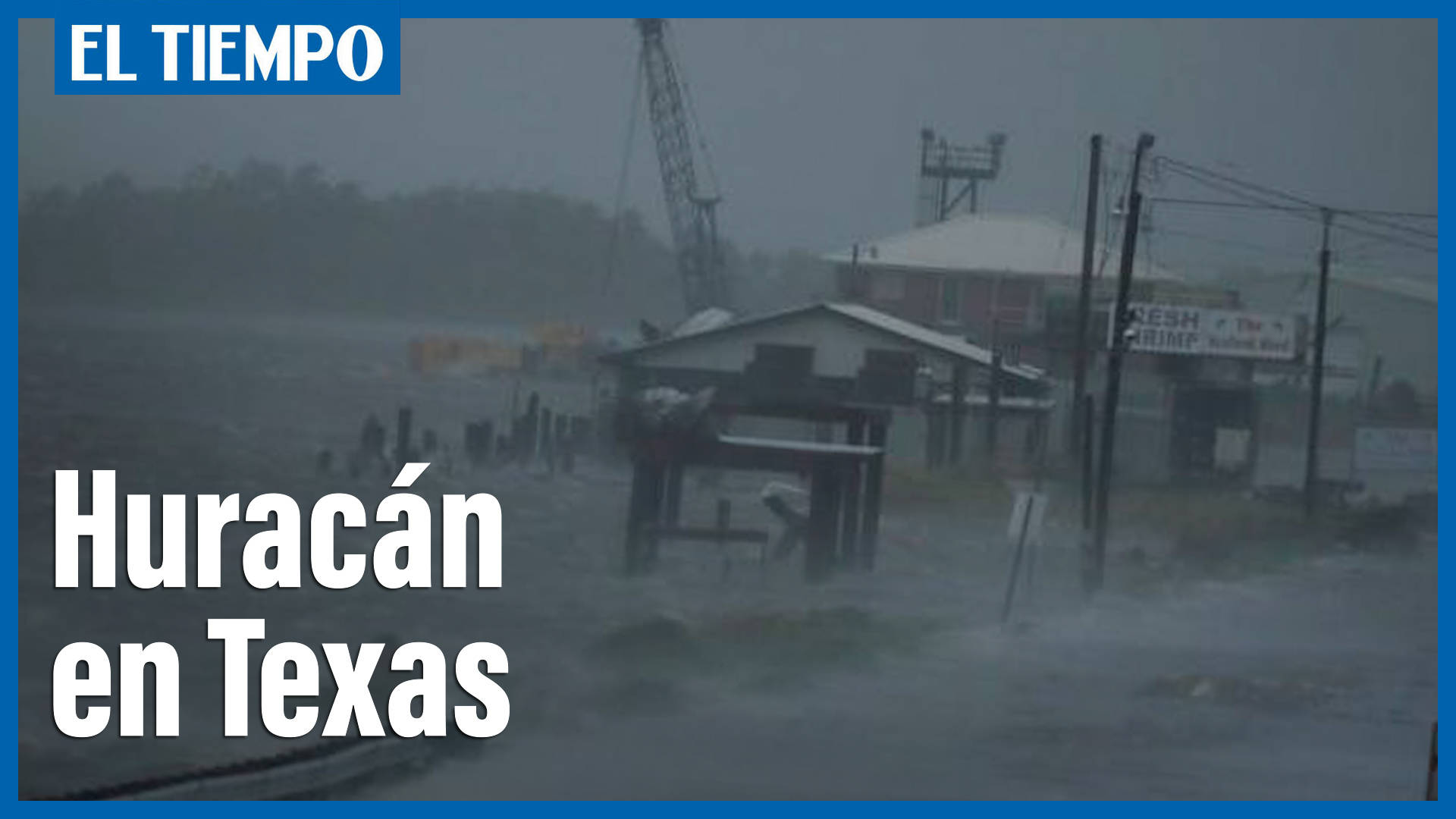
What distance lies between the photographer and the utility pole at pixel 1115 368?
839 centimetres

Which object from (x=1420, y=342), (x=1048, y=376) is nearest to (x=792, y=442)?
(x=1048, y=376)

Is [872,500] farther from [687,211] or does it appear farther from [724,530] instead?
[687,211]

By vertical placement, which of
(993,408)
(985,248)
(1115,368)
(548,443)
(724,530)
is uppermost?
(985,248)

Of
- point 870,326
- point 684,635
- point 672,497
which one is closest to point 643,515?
point 672,497

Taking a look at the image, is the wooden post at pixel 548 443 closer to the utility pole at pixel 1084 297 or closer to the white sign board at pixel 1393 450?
the utility pole at pixel 1084 297

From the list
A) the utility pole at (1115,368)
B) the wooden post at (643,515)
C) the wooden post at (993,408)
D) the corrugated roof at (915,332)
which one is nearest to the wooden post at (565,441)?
the wooden post at (643,515)

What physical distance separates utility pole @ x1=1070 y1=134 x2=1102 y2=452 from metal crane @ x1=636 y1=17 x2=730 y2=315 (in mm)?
1068

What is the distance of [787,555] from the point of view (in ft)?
26.2

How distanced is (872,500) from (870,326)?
0.48 meters

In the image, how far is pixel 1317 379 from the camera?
879 centimetres

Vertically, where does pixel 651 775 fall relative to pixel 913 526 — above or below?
below

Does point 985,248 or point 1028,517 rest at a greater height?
point 985,248

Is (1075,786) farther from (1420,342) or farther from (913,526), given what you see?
(1420,342)

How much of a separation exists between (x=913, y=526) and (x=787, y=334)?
2.01 feet
